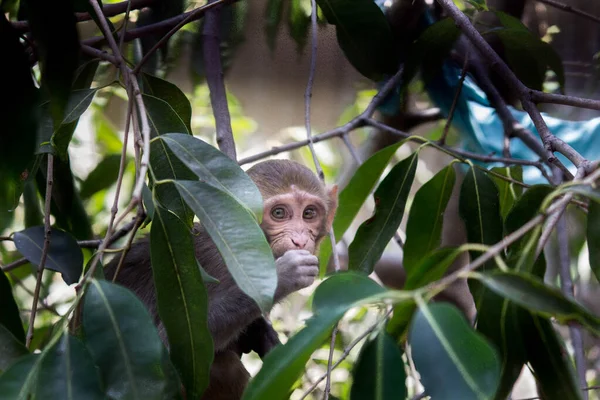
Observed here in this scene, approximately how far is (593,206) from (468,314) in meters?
2.67

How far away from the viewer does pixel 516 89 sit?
2297mm

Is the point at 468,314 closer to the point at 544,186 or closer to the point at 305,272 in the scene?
the point at 305,272

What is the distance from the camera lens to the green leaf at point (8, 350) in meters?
1.82

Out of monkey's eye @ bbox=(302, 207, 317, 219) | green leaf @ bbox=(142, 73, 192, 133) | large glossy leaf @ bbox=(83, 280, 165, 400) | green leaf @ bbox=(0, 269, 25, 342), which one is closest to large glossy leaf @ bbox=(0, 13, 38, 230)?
large glossy leaf @ bbox=(83, 280, 165, 400)

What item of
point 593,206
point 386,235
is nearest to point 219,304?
point 386,235

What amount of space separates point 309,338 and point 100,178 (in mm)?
3044

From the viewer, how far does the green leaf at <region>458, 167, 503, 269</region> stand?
7.50 ft

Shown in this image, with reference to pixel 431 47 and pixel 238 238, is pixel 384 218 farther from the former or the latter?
pixel 431 47

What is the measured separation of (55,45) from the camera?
4.99 feet

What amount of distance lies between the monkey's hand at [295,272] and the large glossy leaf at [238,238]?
117 cm

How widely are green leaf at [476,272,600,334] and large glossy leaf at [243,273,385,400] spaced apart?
22 centimetres

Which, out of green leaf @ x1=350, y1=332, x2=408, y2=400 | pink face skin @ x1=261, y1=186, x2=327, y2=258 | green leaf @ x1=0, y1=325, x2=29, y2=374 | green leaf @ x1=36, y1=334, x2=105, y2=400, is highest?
green leaf @ x1=350, y1=332, x2=408, y2=400

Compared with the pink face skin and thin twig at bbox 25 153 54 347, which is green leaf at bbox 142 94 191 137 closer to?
thin twig at bbox 25 153 54 347

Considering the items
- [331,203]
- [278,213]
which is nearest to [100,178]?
[278,213]
